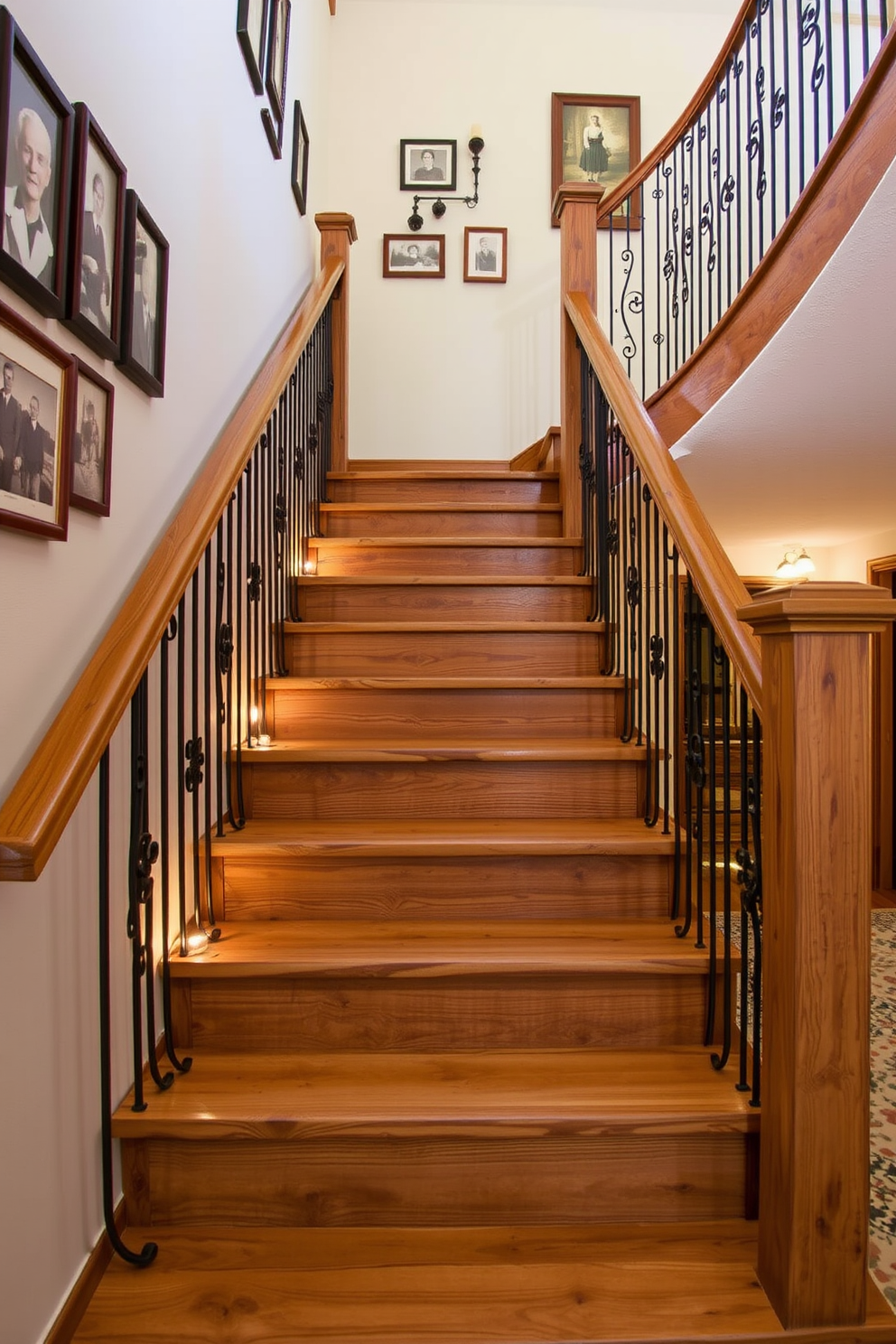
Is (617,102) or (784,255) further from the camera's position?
(617,102)

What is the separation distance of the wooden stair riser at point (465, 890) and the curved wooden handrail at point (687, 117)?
2.57 m

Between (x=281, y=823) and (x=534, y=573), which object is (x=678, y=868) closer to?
(x=281, y=823)

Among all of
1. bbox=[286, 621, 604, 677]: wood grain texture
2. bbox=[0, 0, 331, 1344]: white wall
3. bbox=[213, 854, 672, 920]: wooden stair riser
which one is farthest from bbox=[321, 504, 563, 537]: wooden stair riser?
bbox=[213, 854, 672, 920]: wooden stair riser

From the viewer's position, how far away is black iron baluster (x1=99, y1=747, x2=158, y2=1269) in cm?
122

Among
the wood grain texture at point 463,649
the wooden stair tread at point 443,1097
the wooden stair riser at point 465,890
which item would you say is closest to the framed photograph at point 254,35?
the wood grain texture at point 463,649

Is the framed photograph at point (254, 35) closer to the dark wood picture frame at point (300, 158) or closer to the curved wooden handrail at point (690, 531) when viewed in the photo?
the dark wood picture frame at point (300, 158)

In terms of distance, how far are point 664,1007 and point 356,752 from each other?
924mm

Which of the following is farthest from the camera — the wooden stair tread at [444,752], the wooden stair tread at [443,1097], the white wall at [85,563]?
the wooden stair tread at [444,752]

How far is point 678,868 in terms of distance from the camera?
1.79m

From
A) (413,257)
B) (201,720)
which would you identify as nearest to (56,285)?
(201,720)

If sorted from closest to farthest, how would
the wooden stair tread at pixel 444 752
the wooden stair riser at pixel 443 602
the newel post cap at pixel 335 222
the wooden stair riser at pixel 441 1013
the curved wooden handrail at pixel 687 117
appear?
the wooden stair riser at pixel 441 1013 → the wooden stair tread at pixel 444 752 → the curved wooden handrail at pixel 687 117 → the wooden stair riser at pixel 443 602 → the newel post cap at pixel 335 222

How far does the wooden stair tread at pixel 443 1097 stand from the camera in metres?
1.31

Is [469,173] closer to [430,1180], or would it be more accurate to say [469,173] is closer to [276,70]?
[276,70]

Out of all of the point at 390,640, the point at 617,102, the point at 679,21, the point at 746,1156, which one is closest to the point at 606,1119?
the point at 746,1156
